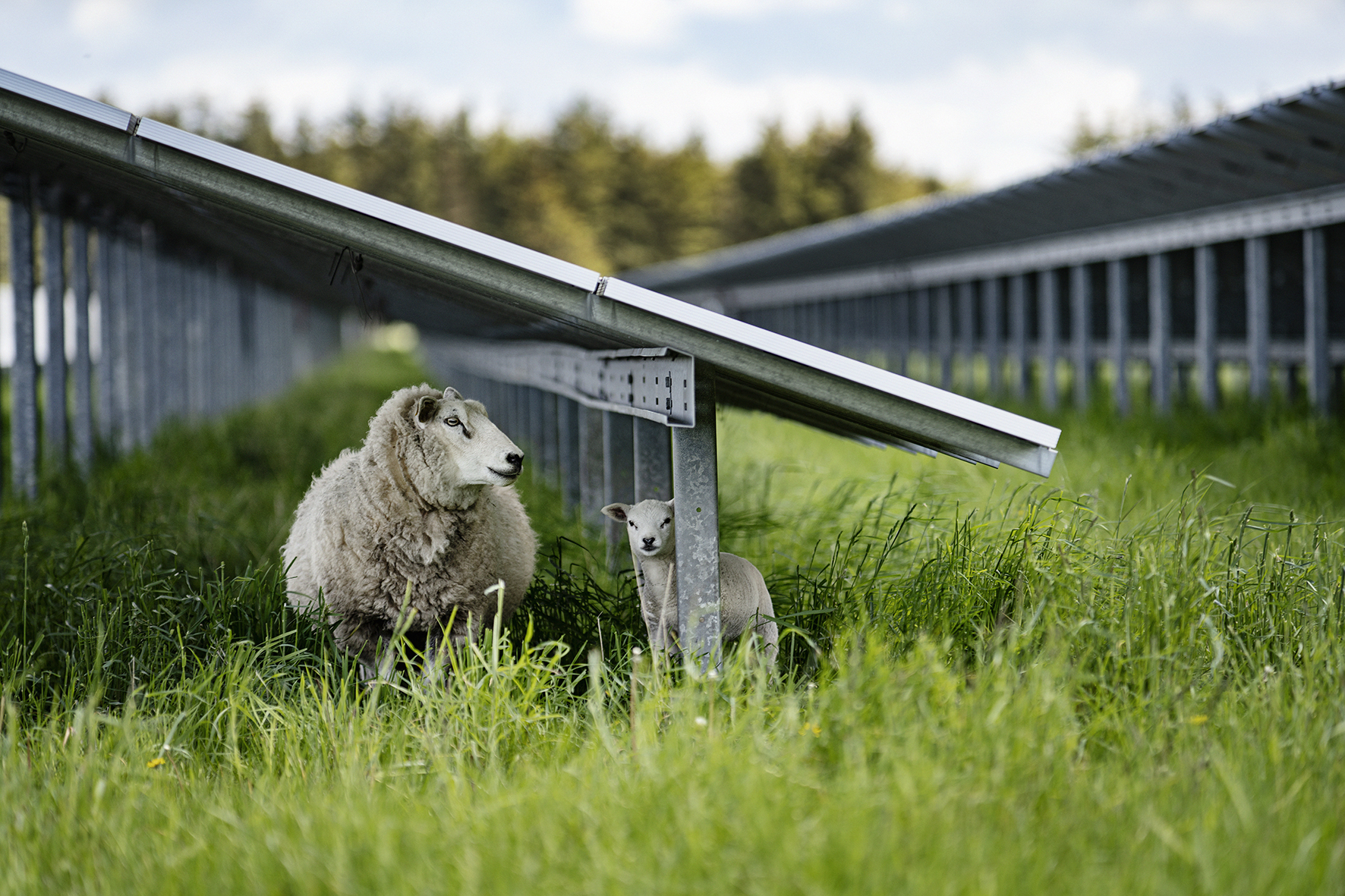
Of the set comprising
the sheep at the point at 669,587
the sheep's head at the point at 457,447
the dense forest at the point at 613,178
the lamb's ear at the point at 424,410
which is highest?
the dense forest at the point at 613,178

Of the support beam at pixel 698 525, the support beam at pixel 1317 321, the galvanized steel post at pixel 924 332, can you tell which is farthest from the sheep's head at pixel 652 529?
the galvanized steel post at pixel 924 332

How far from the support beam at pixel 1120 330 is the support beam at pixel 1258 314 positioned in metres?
1.59

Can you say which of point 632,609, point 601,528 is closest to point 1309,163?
point 601,528

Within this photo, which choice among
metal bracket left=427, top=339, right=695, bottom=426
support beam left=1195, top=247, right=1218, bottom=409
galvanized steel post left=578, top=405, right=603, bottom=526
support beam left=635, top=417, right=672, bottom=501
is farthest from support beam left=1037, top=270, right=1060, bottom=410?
support beam left=635, top=417, right=672, bottom=501

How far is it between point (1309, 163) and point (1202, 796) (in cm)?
729

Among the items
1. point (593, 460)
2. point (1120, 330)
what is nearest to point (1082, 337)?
point (1120, 330)

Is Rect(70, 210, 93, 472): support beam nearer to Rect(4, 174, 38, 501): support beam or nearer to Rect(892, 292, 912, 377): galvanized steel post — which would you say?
Rect(4, 174, 38, 501): support beam

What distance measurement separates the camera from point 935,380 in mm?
18438

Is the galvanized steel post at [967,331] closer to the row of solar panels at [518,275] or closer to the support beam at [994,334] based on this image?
the support beam at [994,334]

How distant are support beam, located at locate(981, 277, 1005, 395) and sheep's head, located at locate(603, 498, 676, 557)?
11758mm

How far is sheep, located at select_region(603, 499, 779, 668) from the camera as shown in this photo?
3861mm

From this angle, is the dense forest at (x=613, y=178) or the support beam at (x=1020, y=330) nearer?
the support beam at (x=1020, y=330)

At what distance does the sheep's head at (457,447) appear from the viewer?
3.91 meters

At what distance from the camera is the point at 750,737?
3004mm
